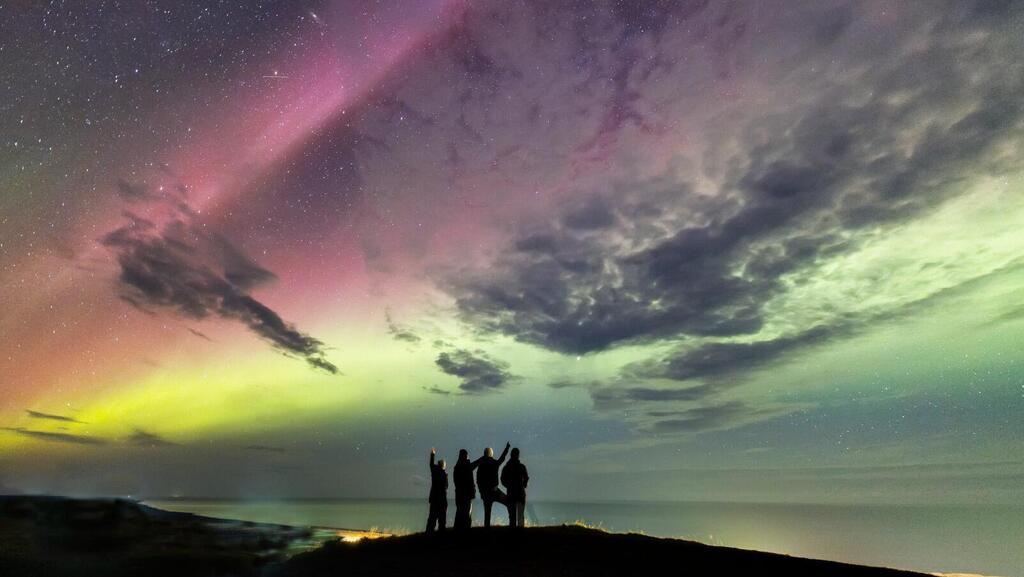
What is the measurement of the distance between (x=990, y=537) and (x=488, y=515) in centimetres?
20270

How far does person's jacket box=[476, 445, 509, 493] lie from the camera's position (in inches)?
720

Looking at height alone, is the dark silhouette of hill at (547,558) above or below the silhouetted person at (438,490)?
below

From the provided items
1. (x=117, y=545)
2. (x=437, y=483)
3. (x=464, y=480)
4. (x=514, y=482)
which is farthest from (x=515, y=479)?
(x=117, y=545)

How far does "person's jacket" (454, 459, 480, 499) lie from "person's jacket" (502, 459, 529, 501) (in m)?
1.23

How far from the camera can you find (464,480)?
1895 cm

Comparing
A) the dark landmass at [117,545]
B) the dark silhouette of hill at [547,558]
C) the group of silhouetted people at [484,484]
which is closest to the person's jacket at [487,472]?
the group of silhouetted people at [484,484]

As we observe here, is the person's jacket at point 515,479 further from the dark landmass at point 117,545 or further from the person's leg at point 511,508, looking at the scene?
the dark landmass at point 117,545

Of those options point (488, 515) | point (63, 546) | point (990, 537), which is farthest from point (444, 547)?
point (990, 537)

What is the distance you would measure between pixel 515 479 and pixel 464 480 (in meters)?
1.90

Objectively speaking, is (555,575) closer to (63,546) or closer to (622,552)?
(622,552)

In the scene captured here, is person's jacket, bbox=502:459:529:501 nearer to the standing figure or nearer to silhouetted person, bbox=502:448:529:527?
silhouetted person, bbox=502:448:529:527

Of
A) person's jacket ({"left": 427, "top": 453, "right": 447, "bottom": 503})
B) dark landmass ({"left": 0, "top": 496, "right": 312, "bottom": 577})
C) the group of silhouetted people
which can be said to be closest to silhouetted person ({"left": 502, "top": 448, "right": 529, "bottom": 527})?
the group of silhouetted people

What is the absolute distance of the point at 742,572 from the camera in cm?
1415

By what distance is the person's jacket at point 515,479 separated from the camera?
1861 cm
